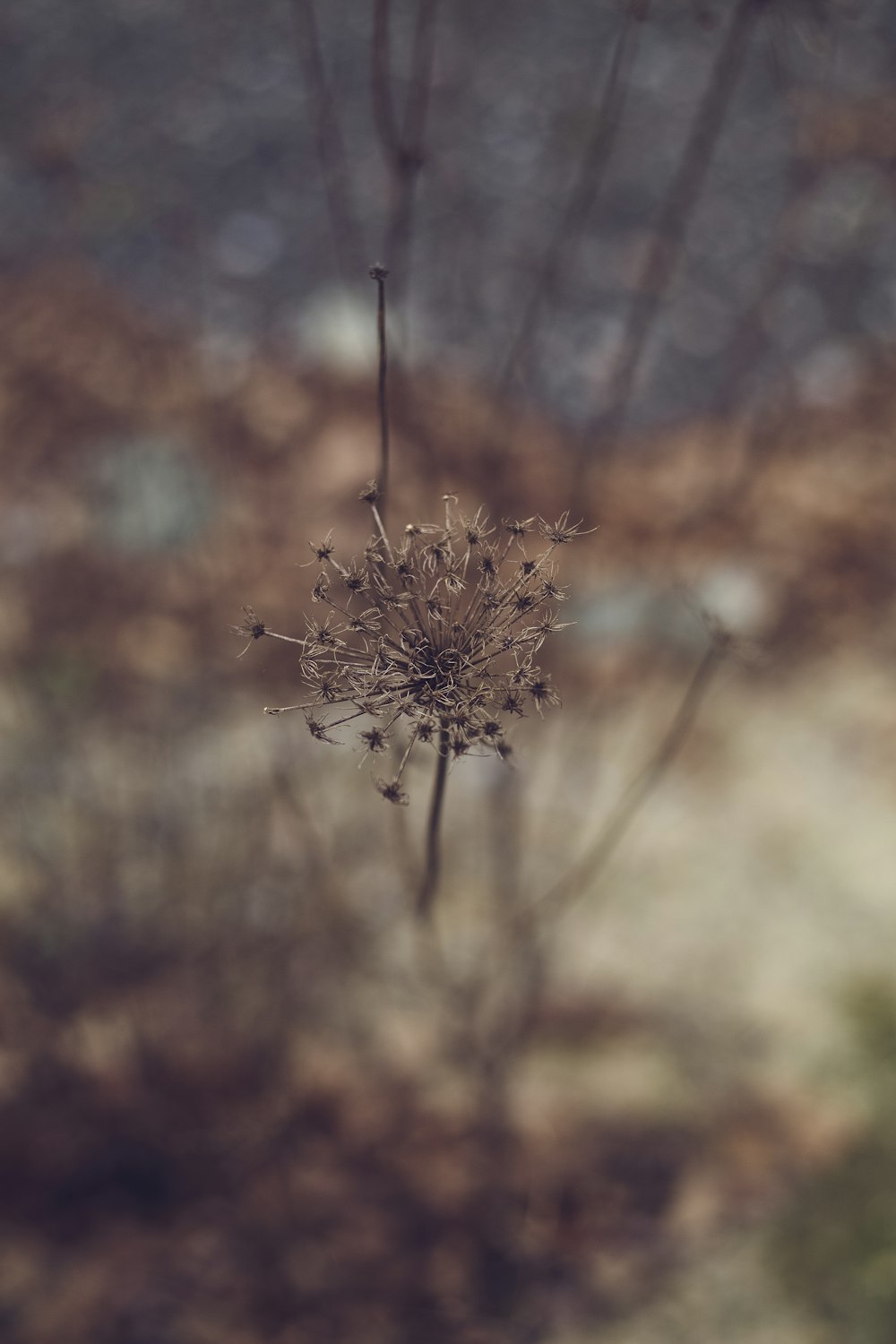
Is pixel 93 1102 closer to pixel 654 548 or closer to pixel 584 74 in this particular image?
pixel 654 548

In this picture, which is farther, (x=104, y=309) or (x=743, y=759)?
(x=104, y=309)

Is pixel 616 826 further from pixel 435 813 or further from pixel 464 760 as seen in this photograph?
pixel 435 813

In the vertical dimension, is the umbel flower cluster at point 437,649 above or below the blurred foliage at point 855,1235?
above

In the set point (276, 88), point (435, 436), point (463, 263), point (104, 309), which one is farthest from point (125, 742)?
point (276, 88)

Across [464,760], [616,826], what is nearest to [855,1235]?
[616,826]

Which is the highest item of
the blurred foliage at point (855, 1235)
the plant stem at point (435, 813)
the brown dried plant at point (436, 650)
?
the brown dried plant at point (436, 650)

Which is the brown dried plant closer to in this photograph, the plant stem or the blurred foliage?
the plant stem

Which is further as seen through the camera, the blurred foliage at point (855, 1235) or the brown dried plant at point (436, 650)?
the blurred foliage at point (855, 1235)

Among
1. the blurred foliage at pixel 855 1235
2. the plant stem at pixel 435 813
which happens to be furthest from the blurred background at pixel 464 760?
the plant stem at pixel 435 813

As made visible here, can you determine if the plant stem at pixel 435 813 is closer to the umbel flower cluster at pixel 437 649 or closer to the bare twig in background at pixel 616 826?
the umbel flower cluster at pixel 437 649
